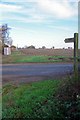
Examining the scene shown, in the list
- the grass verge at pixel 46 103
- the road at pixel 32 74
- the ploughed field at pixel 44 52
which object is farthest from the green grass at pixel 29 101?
the ploughed field at pixel 44 52

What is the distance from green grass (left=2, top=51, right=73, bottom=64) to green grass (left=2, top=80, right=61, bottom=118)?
1161cm

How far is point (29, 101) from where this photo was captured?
7090 millimetres

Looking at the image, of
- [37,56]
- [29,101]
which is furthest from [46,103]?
[37,56]

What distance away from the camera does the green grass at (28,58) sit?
20344mm

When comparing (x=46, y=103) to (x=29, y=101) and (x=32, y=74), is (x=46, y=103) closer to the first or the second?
(x=29, y=101)

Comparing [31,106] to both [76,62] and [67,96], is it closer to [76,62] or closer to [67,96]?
[67,96]

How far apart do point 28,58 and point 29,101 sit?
594 inches

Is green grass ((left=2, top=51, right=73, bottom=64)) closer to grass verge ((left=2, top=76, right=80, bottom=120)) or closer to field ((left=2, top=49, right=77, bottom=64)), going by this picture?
field ((left=2, top=49, right=77, bottom=64))

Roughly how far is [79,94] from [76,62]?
4.22ft

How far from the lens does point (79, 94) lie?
6.35 metres

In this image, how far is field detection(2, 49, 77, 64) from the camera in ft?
67.5

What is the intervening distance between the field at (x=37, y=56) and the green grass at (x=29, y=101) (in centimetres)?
1161

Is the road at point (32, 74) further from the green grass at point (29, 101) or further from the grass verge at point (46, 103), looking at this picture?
the grass verge at point (46, 103)

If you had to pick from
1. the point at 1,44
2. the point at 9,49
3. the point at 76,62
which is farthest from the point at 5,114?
the point at 9,49
